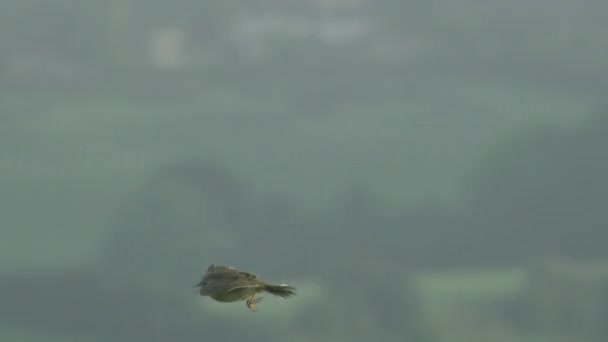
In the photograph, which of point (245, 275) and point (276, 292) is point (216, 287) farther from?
point (276, 292)

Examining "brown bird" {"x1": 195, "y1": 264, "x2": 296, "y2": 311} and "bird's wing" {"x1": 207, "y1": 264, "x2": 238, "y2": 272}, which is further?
"bird's wing" {"x1": 207, "y1": 264, "x2": 238, "y2": 272}

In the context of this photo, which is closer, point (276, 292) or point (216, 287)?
point (216, 287)

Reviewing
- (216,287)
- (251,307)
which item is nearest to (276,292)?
(251,307)

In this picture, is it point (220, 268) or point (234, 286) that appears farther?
point (220, 268)

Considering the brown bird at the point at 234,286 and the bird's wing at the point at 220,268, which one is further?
the bird's wing at the point at 220,268

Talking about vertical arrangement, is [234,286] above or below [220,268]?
below
